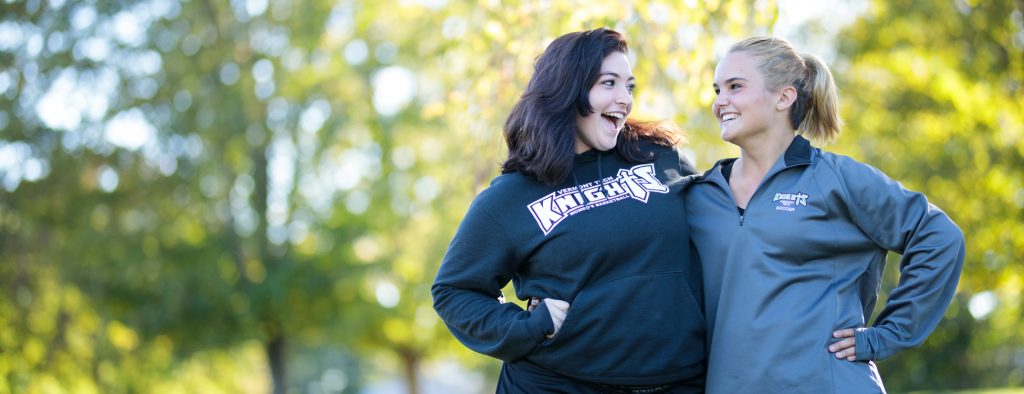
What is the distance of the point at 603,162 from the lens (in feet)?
13.1

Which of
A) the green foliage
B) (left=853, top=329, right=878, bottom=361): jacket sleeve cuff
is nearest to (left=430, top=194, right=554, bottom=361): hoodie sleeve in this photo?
(left=853, top=329, right=878, bottom=361): jacket sleeve cuff

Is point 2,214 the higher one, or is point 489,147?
point 489,147

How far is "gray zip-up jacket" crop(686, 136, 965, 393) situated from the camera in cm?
353

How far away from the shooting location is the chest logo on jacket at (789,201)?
3688mm

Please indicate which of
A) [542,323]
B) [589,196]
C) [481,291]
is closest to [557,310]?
[542,323]

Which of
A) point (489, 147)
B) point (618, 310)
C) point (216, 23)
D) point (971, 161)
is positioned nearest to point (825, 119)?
point (618, 310)

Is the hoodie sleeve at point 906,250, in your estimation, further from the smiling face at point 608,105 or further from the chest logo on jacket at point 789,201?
the smiling face at point 608,105

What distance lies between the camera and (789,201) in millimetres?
3715

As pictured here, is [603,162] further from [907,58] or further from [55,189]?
[55,189]

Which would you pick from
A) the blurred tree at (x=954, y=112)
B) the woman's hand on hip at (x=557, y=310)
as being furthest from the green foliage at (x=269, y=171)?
the woman's hand on hip at (x=557, y=310)

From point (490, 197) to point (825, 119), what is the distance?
1324mm

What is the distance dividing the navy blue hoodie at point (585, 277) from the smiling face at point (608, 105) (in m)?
0.12

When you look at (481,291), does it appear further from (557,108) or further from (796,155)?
(796,155)

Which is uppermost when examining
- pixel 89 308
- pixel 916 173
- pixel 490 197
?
pixel 490 197
